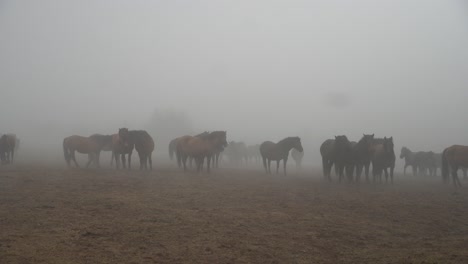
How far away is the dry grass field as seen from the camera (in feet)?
20.8

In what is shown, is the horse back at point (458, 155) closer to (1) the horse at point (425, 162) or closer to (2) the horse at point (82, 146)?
(1) the horse at point (425, 162)

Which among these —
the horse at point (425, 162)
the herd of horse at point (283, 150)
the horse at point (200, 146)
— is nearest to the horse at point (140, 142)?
the herd of horse at point (283, 150)

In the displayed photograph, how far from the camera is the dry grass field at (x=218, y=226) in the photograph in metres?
6.33

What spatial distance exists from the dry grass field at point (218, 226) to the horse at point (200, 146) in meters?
7.84

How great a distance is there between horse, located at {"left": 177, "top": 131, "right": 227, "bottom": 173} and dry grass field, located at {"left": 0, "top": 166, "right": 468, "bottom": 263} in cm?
784

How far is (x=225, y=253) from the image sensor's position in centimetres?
648

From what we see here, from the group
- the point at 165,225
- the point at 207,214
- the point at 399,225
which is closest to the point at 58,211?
the point at 165,225

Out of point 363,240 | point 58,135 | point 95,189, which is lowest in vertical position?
point 363,240

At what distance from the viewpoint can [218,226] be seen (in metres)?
8.35

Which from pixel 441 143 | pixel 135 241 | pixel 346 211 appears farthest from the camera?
pixel 441 143

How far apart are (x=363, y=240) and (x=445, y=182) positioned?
17.3m

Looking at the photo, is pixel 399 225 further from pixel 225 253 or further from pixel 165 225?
pixel 165 225

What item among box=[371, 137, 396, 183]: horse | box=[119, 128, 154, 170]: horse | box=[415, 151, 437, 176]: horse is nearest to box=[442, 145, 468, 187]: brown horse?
box=[371, 137, 396, 183]: horse

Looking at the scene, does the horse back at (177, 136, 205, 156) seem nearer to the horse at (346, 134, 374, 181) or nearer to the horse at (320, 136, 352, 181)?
the horse at (320, 136, 352, 181)
